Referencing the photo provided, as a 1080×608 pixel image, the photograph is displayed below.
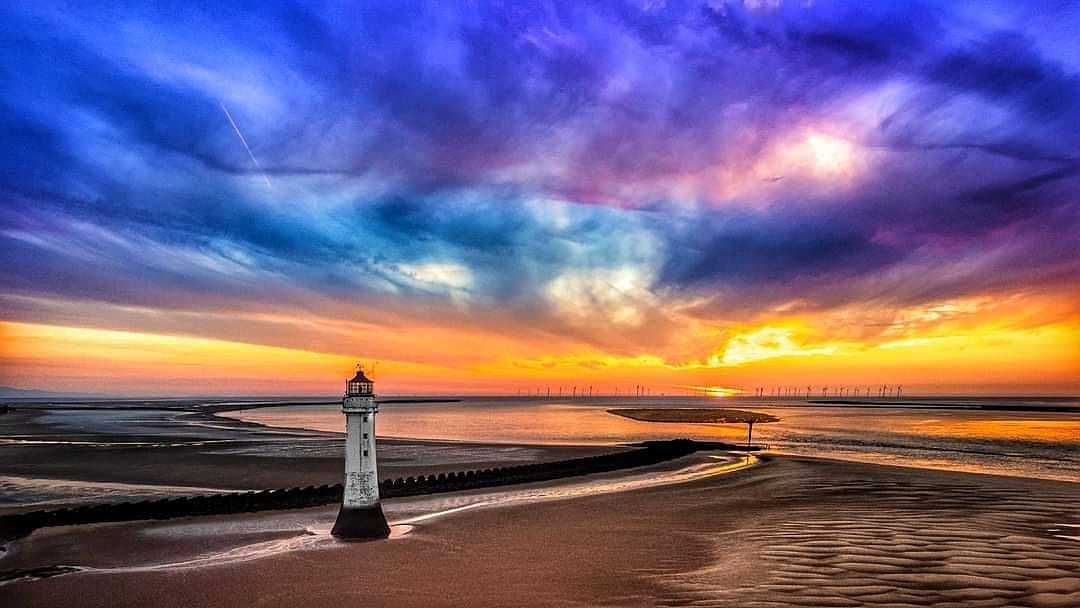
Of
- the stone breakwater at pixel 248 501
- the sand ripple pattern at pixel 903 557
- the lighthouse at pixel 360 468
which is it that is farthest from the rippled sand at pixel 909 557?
the stone breakwater at pixel 248 501

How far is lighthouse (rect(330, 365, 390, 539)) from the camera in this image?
575 inches

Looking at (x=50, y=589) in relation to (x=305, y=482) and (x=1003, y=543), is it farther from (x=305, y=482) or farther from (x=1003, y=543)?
(x=1003, y=543)

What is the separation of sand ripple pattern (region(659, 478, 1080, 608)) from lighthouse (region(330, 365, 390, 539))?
7533 millimetres

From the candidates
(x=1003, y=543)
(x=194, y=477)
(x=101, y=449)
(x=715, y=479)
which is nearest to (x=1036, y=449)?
(x=715, y=479)

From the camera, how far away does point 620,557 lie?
13688mm

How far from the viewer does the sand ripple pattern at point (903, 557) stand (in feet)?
30.9

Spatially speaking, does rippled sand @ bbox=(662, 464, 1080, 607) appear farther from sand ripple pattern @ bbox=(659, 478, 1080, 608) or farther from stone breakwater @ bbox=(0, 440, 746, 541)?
stone breakwater @ bbox=(0, 440, 746, 541)

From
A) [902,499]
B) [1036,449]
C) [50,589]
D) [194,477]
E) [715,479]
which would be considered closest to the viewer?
[50,589]

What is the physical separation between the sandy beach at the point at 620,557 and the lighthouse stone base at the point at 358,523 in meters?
0.41

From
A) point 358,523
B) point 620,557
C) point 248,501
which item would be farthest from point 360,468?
point 248,501

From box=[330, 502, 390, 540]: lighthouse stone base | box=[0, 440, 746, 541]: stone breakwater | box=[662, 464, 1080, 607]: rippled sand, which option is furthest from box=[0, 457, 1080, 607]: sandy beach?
box=[0, 440, 746, 541]: stone breakwater

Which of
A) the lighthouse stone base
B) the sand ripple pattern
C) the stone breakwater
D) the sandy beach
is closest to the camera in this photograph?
the sand ripple pattern

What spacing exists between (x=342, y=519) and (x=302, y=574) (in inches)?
114

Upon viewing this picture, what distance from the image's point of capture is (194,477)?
1184 inches
